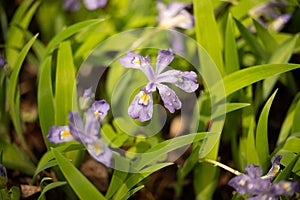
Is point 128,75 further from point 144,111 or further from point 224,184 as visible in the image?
point 224,184

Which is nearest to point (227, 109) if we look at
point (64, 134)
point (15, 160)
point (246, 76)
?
point (246, 76)

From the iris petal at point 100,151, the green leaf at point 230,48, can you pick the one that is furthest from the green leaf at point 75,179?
the green leaf at point 230,48

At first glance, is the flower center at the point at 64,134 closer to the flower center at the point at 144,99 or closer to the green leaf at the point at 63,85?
the green leaf at the point at 63,85

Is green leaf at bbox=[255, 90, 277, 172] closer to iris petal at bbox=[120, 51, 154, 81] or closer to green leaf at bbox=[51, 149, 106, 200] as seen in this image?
iris petal at bbox=[120, 51, 154, 81]

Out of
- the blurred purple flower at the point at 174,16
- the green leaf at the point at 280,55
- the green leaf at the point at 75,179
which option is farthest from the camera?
the blurred purple flower at the point at 174,16

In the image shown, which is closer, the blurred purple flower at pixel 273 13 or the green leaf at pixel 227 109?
the green leaf at pixel 227 109
